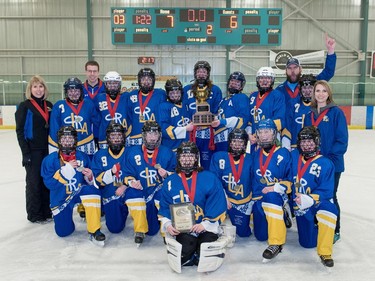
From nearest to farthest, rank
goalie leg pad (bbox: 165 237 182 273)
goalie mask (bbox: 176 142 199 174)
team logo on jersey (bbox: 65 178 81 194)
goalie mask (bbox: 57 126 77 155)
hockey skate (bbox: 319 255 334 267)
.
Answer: goalie leg pad (bbox: 165 237 182 273)
hockey skate (bbox: 319 255 334 267)
goalie mask (bbox: 176 142 199 174)
goalie mask (bbox: 57 126 77 155)
team logo on jersey (bbox: 65 178 81 194)

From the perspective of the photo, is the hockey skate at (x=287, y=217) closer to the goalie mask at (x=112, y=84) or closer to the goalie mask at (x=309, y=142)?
the goalie mask at (x=309, y=142)

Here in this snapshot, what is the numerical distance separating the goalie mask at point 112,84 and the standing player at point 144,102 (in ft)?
0.57

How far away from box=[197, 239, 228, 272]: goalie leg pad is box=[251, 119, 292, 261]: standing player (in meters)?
0.47

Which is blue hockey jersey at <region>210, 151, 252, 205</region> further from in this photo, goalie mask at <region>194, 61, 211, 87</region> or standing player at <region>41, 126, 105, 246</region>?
standing player at <region>41, 126, 105, 246</region>

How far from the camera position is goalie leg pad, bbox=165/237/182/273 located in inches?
122

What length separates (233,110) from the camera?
4566mm

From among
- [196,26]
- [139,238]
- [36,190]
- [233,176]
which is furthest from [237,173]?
[196,26]

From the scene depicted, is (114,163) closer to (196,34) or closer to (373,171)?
(373,171)

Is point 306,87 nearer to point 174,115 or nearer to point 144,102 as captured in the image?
point 174,115

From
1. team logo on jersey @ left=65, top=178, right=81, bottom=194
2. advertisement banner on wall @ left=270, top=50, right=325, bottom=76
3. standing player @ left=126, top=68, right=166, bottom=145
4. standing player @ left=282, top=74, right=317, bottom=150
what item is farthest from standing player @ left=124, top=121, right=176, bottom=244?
advertisement banner on wall @ left=270, top=50, right=325, bottom=76

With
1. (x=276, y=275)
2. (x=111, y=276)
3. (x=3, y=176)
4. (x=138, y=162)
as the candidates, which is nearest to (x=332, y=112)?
(x=276, y=275)

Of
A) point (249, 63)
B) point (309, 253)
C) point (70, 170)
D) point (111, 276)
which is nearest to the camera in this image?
point (111, 276)

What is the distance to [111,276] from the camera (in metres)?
3.15

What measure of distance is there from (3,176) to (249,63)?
11165 millimetres
